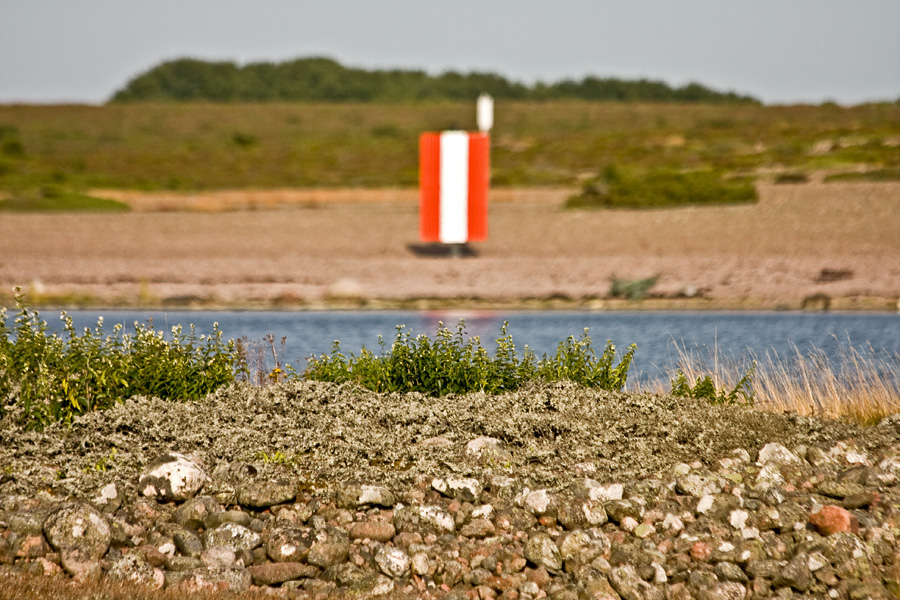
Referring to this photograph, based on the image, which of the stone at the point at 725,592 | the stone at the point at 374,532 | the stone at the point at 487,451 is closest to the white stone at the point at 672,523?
the stone at the point at 725,592

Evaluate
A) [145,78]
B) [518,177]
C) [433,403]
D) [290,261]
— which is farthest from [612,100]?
[433,403]

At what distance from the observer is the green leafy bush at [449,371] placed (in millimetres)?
7820

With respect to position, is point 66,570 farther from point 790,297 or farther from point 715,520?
point 790,297

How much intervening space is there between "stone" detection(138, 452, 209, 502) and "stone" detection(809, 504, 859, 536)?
3.41 meters

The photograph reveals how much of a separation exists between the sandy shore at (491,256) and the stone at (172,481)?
1500 centimetres

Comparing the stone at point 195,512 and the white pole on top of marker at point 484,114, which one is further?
the white pole on top of marker at point 484,114

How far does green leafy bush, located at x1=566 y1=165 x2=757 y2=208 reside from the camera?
97.5 ft

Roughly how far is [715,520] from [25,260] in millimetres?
22114

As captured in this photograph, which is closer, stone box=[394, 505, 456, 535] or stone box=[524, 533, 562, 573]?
stone box=[524, 533, 562, 573]

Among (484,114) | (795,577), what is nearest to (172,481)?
(795,577)

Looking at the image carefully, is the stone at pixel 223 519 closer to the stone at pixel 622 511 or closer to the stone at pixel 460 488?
the stone at pixel 460 488

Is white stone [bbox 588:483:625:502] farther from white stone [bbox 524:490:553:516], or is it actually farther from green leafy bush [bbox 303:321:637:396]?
green leafy bush [bbox 303:321:637:396]

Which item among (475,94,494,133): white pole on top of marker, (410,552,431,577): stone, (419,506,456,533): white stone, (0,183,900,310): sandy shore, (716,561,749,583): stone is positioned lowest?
(0,183,900,310): sandy shore

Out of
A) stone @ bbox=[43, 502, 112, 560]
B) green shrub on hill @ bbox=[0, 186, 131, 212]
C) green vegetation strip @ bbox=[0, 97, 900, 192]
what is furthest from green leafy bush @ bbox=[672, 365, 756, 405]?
green shrub on hill @ bbox=[0, 186, 131, 212]
